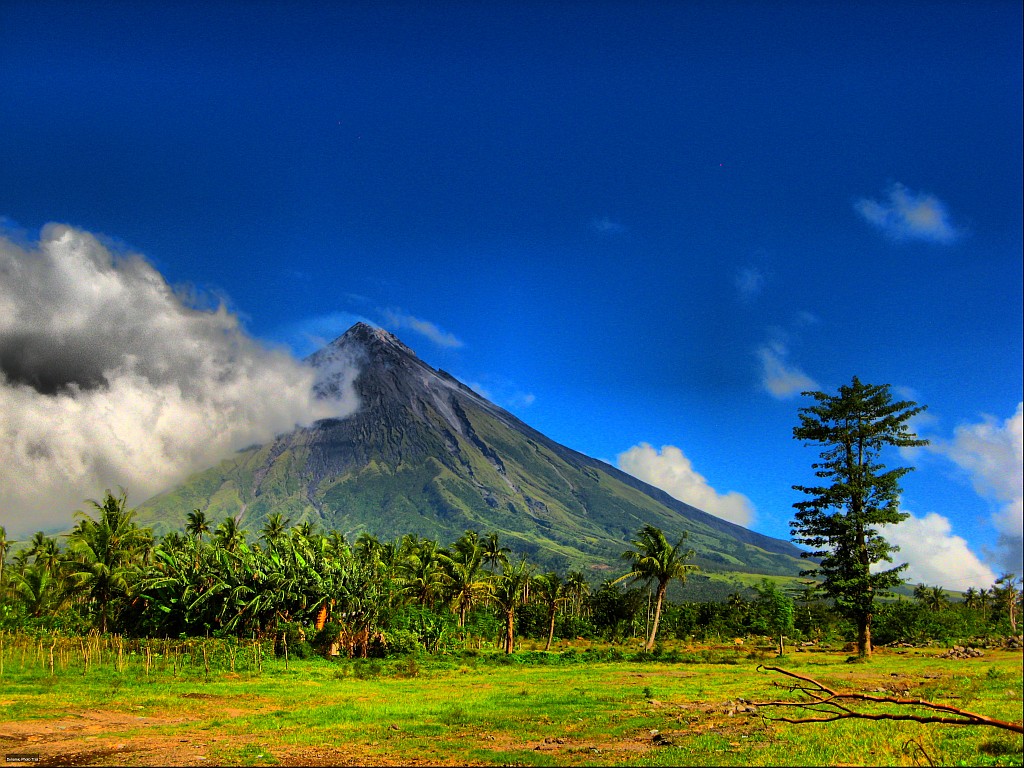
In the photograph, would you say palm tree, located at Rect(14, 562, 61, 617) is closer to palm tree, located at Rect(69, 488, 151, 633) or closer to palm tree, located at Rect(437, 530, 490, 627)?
palm tree, located at Rect(69, 488, 151, 633)

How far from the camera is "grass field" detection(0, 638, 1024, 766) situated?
13531 millimetres

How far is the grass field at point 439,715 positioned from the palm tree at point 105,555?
11.4 m

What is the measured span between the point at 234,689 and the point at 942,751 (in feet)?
75.4

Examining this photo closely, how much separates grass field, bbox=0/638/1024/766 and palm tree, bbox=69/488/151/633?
11.4 m

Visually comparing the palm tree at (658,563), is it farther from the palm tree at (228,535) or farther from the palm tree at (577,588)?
the palm tree at (228,535)

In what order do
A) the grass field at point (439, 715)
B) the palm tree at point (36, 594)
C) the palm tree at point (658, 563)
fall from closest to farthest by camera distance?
the grass field at point (439, 715), the palm tree at point (658, 563), the palm tree at point (36, 594)

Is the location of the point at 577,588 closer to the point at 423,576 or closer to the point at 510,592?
the point at 423,576

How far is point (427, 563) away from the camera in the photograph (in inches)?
2247

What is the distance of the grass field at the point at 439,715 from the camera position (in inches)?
533

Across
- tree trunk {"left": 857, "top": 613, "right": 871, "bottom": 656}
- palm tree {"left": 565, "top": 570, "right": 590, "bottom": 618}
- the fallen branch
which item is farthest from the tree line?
the fallen branch

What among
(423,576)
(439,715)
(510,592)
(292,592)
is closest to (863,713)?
(439,715)

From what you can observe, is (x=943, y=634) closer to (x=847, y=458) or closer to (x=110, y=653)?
(x=847, y=458)

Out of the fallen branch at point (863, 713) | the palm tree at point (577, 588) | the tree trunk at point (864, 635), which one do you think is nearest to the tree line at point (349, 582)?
the tree trunk at point (864, 635)

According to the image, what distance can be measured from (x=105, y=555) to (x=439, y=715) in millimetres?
36998
